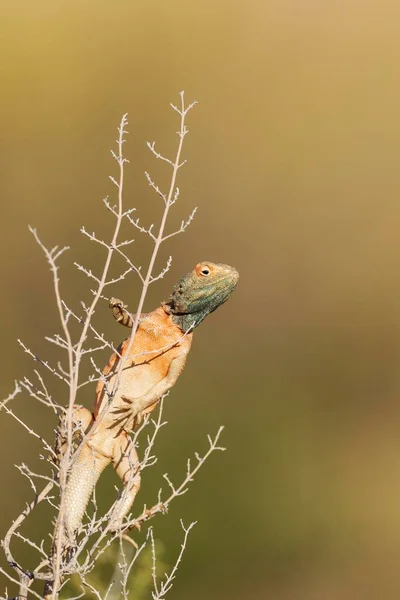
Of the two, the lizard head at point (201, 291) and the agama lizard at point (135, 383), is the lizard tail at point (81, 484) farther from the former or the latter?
the lizard head at point (201, 291)

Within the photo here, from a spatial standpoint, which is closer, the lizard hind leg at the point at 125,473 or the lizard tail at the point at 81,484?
the lizard hind leg at the point at 125,473

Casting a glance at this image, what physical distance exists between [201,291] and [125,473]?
0.79 m

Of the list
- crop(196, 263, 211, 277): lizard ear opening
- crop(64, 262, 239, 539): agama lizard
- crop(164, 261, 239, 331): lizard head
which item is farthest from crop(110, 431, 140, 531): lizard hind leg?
crop(196, 263, 211, 277): lizard ear opening

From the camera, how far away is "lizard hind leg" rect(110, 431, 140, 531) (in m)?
2.72

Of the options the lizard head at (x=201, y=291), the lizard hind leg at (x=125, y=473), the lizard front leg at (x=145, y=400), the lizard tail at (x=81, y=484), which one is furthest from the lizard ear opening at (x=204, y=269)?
the lizard tail at (x=81, y=484)

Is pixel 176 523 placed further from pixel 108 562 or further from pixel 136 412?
pixel 136 412

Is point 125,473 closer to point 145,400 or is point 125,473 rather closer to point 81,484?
point 81,484

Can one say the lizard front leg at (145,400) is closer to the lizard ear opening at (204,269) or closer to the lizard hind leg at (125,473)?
the lizard hind leg at (125,473)

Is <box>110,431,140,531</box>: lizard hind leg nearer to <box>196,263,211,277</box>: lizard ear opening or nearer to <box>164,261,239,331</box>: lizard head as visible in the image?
<box>164,261,239,331</box>: lizard head

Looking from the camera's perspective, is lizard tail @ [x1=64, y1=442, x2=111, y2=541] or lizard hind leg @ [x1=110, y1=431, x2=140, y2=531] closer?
lizard hind leg @ [x1=110, y1=431, x2=140, y2=531]

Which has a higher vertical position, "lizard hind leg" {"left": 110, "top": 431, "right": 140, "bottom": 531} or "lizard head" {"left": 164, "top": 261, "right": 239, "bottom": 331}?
"lizard head" {"left": 164, "top": 261, "right": 239, "bottom": 331}

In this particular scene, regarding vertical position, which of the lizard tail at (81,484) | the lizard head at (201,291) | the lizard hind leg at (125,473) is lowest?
the lizard tail at (81,484)

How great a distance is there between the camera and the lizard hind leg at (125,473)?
272 centimetres

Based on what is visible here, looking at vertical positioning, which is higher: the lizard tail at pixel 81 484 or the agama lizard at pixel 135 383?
the agama lizard at pixel 135 383
